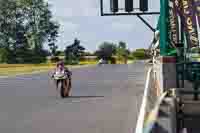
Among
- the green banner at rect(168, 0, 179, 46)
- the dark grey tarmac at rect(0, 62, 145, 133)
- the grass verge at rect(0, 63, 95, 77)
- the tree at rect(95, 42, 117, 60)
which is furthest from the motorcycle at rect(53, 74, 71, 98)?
the tree at rect(95, 42, 117, 60)

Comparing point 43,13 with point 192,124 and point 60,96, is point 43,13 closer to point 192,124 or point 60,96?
point 60,96

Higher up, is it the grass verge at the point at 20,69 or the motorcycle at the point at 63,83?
the motorcycle at the point at 63,83

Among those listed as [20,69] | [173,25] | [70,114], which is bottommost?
[20,69]

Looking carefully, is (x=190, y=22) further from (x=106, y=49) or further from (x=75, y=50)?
(x=106, y=49)

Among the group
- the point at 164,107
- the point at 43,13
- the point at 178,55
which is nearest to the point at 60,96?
the point at 178,55

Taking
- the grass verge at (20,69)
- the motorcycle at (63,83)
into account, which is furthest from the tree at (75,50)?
the motorcycle at (63,83)

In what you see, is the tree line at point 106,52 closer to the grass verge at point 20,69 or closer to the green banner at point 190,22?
the grass verge at point 20,69

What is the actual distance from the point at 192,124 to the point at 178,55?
12.2 feet

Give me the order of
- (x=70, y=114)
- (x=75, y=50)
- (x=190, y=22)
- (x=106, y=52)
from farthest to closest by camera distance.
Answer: (x=106, y=52) < (x=75, y=50) < (x=70, y=114) < (x=190, y=22)

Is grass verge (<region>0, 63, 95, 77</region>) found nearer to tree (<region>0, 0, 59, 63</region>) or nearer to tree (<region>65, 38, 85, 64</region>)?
tree (<region>0, 0, 59, 63</region>)

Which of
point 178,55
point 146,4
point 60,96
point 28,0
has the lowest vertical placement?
point 60,96

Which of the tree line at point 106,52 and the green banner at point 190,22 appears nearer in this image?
the green banner at point 190,22

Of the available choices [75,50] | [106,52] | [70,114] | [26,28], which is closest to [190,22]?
[70,114]

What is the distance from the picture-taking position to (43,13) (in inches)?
5699
